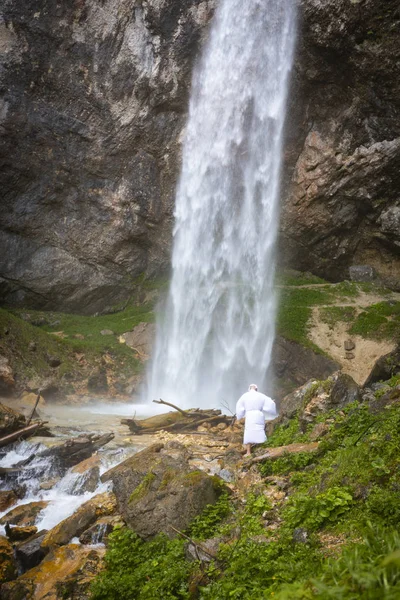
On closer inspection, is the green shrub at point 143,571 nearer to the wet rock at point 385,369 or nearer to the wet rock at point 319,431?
the wet rock at point 319,431

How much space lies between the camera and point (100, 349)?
73.2ft

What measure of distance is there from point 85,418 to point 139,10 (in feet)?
72.0

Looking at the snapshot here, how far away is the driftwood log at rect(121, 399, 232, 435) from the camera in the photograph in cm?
1224

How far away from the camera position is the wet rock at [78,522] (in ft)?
21.9

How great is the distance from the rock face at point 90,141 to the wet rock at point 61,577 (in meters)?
23.5

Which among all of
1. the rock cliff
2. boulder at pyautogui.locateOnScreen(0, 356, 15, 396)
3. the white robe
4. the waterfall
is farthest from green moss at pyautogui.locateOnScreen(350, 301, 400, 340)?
boulder at pyautogui.locateOnScreen(0, 356, 15, 396)

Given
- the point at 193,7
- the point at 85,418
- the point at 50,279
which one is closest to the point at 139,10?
the point at 193,7

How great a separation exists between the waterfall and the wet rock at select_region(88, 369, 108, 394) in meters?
4.47

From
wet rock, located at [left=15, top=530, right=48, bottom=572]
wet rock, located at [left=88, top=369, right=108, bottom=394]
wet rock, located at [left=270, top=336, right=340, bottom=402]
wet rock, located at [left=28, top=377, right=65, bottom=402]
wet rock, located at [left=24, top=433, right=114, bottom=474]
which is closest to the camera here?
wet rock, located at [left=15, top=530, right=48, bottom=572]

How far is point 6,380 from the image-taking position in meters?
16.7

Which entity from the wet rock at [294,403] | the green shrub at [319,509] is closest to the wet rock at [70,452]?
the wet rock at [294,403]

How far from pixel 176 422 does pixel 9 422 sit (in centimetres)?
423

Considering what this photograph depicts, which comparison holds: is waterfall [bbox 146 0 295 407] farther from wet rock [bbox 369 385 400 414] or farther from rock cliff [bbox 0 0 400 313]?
wet rock [bbox 369 385 400 414]

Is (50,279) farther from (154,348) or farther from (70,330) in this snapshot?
(154,348)
